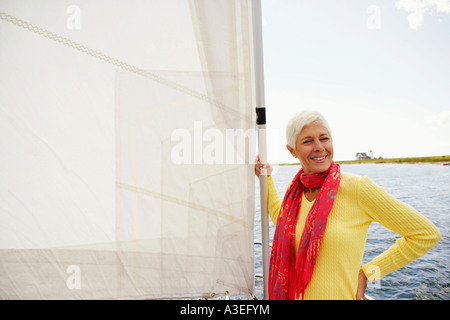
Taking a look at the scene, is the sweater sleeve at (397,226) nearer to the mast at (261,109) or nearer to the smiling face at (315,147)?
the smiling face at (315,147)

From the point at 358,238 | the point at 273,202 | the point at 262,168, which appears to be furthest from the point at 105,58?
the point at 358,238

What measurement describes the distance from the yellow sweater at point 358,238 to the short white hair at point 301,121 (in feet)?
0.82

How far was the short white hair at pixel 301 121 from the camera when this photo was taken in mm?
944

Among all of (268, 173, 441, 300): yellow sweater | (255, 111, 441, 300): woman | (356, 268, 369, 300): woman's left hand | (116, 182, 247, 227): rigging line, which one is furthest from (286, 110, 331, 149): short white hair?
(356, 268, 369, 300): woman's left hand

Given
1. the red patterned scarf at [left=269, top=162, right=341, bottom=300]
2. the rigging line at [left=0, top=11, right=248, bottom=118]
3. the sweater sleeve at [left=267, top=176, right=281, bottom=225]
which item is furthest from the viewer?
the sweater sleeve at [left=267, top=176, right=281, bottom=225]

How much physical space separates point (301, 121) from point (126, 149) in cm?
63

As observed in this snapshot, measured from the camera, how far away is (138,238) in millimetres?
903

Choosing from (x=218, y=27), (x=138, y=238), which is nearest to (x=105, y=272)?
(x=138, y=238)

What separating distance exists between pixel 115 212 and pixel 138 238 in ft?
0.40

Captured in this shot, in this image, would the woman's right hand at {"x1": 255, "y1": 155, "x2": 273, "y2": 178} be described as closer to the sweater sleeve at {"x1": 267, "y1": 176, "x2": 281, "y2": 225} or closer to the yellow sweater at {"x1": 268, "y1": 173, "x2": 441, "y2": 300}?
the sweater sleeve at {"x1": 267, "y1": 176, "x2": 281, "y2": 225}

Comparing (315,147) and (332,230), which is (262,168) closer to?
(315,147)

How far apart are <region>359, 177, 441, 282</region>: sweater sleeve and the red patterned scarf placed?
0.12 meters

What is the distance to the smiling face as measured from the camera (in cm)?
95
